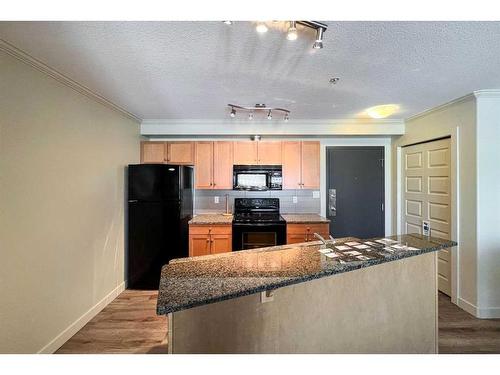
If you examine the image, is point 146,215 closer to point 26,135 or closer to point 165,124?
point 165,124

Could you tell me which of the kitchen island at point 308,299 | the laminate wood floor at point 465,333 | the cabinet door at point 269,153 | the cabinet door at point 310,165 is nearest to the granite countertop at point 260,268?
the kitchen island at point 308,299

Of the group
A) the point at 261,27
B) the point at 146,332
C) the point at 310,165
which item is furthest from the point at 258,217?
the point at 261,27

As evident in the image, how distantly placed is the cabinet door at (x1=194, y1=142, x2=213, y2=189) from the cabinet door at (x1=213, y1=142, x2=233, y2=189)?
79 millimetres

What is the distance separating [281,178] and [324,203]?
0.94m

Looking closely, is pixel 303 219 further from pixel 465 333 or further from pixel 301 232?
pixel 465 333

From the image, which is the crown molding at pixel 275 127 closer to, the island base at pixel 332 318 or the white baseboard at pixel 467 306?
the white baseboard at pixel 467 306

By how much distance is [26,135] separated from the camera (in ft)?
6.51

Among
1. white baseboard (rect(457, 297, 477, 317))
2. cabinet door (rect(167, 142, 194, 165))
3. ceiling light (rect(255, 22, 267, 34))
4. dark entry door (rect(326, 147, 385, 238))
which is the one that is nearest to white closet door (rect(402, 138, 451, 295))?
white baseboard (rect(457, 297, 477, 317))

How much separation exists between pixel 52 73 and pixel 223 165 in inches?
94.6

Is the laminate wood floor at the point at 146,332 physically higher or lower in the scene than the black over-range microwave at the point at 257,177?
lower

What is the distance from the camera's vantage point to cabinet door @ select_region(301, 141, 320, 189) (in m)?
4.19

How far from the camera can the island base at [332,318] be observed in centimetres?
130

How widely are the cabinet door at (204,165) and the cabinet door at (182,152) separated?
0.30ft

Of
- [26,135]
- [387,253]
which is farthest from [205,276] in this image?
[26,135]
